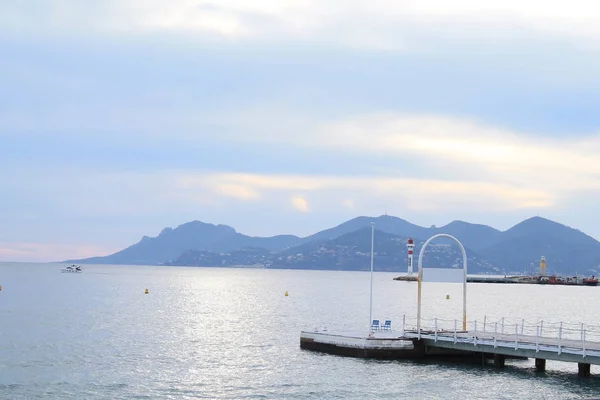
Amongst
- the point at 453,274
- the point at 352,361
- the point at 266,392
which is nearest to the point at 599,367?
the point at 453,274

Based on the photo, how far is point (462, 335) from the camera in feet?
162

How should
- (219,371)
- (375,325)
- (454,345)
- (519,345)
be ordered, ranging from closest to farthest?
(519,345) < (454,345) < (219,371) < (375,325)

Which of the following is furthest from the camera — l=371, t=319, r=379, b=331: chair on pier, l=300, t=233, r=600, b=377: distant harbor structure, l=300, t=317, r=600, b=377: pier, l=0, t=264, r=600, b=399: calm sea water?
l=371, t=319, r=379, b=331: chair on pier

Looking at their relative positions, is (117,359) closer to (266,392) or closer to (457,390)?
(266,392)

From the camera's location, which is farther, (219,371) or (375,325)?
(375,325)

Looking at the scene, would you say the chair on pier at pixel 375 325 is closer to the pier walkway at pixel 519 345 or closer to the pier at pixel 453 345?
the pier at pixel 453 345

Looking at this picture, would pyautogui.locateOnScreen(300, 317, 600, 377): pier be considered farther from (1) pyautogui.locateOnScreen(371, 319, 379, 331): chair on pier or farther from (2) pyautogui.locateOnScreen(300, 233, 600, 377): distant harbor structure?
(1) pyautogui.locateOnScreen(371, 319, 379, 331): chair on pier

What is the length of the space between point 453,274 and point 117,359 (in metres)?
23.8

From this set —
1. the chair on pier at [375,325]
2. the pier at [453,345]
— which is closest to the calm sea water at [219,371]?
the pier at [453,345]

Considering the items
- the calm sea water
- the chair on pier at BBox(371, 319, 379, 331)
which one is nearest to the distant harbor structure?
the chair on pier at BBox(371, 319, 379, 331)

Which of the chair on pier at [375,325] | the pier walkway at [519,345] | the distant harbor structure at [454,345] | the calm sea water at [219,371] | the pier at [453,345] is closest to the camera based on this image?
the calm sea water at [219,371]

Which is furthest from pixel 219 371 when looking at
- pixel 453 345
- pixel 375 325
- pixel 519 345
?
pixel 519 345

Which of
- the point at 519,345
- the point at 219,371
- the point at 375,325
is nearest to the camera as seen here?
the point at 519,345

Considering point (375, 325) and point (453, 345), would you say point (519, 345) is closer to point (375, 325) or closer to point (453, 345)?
point (453, 345)
